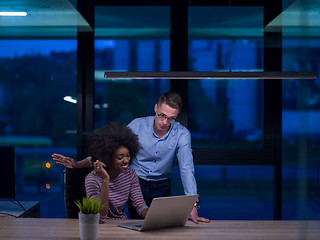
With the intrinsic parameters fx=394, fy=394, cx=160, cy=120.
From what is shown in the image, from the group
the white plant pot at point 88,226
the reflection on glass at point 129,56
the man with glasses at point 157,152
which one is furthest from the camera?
the reflection on glass at point 129,56

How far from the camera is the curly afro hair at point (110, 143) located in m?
2.54

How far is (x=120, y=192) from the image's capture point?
2588 millimetres

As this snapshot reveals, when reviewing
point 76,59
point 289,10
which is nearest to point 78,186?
point 76,59

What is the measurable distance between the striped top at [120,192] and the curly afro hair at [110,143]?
4.9 inches

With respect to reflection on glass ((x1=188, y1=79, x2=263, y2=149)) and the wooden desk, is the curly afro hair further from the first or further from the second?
reflection on glass ((x1=188, y1=79, x2=263, y2=149))

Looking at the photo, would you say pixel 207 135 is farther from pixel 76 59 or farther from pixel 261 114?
pixel 76 59

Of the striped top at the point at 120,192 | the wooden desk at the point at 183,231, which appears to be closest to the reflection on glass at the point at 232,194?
the striped top at the point at 120,192

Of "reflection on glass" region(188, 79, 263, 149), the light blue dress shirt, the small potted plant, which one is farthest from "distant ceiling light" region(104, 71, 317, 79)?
"reflection on glass" region(188, 79, 263, 149)

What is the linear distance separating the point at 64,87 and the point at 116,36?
88 centimetres

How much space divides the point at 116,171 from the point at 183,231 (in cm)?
66

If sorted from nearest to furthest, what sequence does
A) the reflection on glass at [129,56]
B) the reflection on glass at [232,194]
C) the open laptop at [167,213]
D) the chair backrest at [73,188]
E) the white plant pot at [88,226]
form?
the white plant pot at [88,226]
the open laptop at [167,213]
the chair backrest at [73,188]
the reflection on glass at [129,56]
the reflection on glass at [232,194]

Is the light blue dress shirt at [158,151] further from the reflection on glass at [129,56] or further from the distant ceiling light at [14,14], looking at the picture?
the distant ceiling light at [14,14]

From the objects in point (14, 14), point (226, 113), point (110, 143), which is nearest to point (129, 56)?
point (226, 113)

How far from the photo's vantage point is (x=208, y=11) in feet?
14.9
